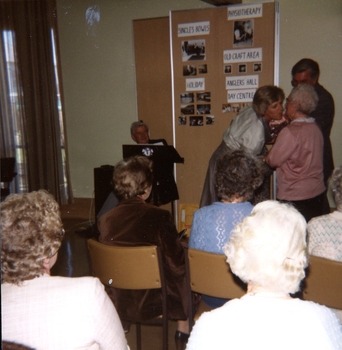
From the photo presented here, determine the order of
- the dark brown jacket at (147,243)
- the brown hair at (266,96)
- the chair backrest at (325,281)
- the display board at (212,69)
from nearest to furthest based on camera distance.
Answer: the chair backrest at (325,281)
the dark brown jacket at (147,243)
the brown hair at (266,96)
the display board at (212,69)

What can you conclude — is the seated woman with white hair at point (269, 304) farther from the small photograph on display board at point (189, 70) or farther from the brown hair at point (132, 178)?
the small photograph on display board at point (189, 70)

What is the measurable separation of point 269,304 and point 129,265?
3.31 feet

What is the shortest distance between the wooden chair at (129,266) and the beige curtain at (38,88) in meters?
4.59

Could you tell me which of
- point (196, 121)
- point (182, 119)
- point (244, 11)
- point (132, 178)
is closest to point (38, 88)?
point (182, 119)

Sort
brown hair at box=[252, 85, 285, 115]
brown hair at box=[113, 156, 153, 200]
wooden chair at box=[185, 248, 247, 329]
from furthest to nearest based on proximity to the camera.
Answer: brown hair at box=[252, 85, 285, 115], brown hair at box=[113, 156, 153, 200], wooden chair at box=[185, 248, 247, 329]

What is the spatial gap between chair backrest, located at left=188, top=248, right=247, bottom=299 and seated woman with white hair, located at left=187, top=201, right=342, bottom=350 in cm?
60

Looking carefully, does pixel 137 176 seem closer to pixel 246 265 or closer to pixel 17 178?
pixel 246 265

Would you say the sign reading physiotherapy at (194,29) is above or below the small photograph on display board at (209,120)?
above

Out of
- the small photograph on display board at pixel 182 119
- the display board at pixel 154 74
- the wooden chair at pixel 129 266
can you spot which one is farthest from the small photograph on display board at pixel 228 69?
the wooden chair at pixel 129 266

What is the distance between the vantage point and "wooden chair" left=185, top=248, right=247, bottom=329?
1830 millimetres

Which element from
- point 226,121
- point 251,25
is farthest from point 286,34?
point 226,121

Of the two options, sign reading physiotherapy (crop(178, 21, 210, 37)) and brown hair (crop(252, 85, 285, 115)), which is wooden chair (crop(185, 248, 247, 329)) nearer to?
brown hair (crop(252, 85, 285, 115))

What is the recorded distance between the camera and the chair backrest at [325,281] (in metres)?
1.64

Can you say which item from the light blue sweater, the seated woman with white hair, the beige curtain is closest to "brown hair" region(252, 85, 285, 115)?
the light blue sweater
